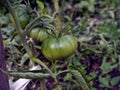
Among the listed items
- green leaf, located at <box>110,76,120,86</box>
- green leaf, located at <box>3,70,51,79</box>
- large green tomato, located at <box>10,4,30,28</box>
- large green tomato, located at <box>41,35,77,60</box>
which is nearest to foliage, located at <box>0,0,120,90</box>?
green leaf, located at <box>110,76,120,86</box>

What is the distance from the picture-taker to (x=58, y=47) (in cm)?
87

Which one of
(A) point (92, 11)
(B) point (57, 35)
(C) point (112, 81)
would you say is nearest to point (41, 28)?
(B) point (57, 35)

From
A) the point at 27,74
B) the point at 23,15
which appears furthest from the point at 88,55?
the point at 27,74

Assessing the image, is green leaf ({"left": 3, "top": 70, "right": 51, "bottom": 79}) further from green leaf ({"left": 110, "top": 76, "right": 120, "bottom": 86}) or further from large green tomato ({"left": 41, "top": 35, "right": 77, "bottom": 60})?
green leaf ({"left": 110, "top": 76, "right": 120, "bottom": 86})

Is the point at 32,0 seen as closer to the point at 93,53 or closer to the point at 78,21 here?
the point at 93,53

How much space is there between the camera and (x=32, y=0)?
998mm

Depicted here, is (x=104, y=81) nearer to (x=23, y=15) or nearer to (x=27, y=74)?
(x=23, y=15)

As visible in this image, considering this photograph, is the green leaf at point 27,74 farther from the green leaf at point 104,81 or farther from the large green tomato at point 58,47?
the green leaf at point 104,81

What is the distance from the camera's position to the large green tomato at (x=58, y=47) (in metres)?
0.87

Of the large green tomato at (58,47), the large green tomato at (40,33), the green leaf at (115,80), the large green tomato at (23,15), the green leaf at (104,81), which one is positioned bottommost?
the green leaf at (115,80)

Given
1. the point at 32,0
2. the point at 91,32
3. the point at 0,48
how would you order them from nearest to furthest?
1. the point at 0,48
2. the point at 32,0
3. the point at 91,32

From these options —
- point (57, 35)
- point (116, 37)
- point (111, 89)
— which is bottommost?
point (111, 89)

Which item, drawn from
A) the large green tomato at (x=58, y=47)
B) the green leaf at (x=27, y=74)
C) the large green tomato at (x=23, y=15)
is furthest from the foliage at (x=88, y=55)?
the green leaf at (x=27, y=74)

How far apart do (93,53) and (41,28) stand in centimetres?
80
